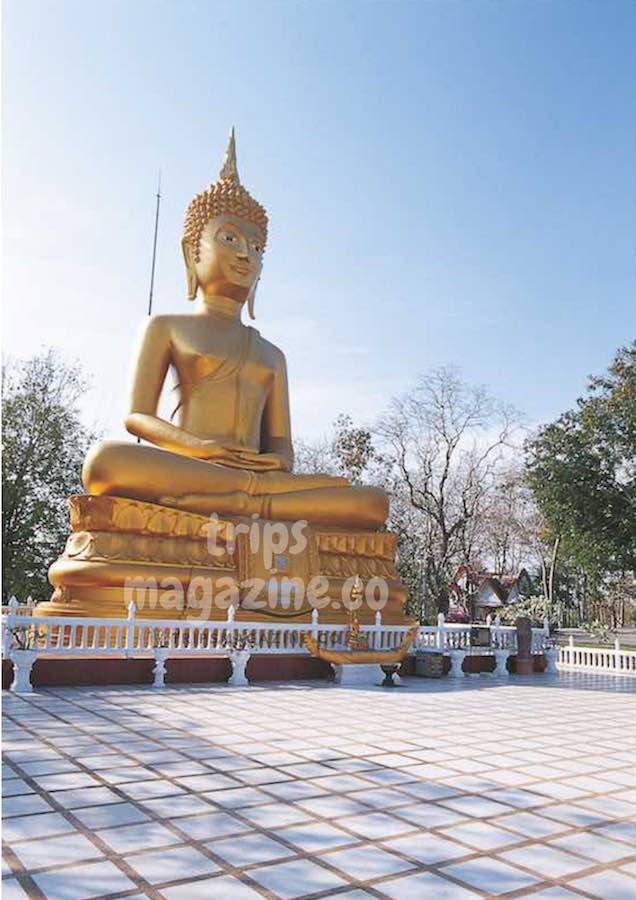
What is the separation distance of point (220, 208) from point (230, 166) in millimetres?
1464

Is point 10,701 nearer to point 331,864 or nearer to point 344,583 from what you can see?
point 331,864

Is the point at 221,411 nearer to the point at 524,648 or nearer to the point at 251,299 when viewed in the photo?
the point at 251,299

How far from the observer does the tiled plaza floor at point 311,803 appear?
3.06 meters

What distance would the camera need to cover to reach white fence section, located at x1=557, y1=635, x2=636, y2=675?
45.2 ft

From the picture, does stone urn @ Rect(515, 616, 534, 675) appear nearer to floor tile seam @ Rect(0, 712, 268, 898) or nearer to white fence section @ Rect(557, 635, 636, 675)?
white fence section @ Rect(557, 635, 636, 675)

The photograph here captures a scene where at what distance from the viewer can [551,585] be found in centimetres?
2941

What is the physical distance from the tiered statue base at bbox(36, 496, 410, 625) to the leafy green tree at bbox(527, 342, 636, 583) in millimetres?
6202

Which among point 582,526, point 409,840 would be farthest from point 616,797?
point 582,526

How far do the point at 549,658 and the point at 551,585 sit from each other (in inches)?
652

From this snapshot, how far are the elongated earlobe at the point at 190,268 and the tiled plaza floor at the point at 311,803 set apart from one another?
Answer: 28.8 ft

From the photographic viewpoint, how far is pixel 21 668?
8250 millimetres

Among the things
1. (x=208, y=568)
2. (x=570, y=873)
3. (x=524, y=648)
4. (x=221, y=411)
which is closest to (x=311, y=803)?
(x=570, y=873)

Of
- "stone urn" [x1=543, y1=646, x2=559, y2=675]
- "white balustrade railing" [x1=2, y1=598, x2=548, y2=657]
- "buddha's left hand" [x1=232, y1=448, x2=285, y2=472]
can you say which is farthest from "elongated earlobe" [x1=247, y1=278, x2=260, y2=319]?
"stone urn" [x1=543, y1=646, x2=559, y2=675]

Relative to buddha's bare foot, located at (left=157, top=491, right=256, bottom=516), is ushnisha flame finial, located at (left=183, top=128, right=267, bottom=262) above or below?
above
